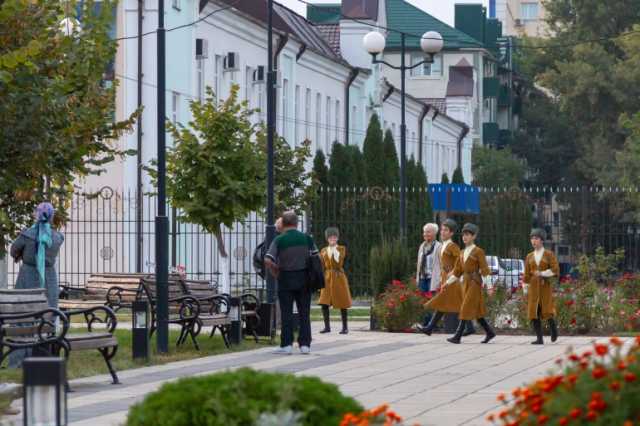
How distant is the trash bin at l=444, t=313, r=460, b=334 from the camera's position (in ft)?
86.0

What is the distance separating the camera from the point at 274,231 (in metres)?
25.3

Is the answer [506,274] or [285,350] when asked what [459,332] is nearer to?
[285,350]

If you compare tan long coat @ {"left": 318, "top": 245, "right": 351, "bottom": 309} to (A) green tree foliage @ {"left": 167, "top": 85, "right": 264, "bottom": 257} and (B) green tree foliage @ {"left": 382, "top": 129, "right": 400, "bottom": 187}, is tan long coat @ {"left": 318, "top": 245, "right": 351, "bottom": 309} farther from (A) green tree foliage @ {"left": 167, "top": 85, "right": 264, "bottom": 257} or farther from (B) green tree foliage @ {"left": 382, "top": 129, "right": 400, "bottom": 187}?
(B) green tree foliage @ {"left": 382, "top": 129, "right": 400, "bottom": 187}

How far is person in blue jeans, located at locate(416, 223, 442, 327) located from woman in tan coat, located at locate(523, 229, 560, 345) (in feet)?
6.89

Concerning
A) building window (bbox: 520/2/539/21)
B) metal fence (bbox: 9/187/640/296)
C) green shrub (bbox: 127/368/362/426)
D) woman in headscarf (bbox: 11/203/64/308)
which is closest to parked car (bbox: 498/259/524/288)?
metal fence (bbox: 9/187/640/296)

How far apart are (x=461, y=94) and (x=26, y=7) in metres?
67.6

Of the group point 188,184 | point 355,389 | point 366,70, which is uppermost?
point 366,70

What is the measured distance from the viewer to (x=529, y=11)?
482 feet

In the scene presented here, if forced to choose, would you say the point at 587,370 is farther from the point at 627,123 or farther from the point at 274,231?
the point at 627,123

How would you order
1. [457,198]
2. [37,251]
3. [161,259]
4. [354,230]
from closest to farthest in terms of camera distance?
[37,251] → [161,259] → [354,230] → [457,198]

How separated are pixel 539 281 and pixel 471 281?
0.91m

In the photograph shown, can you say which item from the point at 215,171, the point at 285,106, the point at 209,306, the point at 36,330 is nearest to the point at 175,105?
the point at 285,106

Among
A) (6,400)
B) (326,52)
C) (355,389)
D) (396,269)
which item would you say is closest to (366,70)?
(326,52)

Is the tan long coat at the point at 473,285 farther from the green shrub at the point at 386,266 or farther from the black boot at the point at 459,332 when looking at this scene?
the green shrub at the point at 386,266
